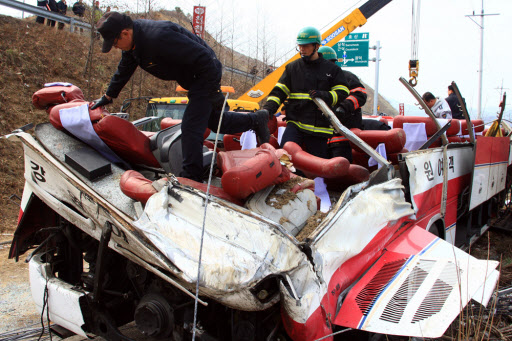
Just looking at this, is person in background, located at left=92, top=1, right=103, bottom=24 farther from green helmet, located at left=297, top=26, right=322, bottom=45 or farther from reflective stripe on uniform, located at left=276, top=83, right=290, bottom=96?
green helmet, located at left=297, top=26, right=322, bottom=45

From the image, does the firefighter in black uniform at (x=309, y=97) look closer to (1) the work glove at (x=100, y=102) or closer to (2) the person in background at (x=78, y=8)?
(1) the work glove at (x=100, y=102)

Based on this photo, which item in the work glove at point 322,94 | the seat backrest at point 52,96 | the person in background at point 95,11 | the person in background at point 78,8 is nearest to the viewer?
the seat backrest at point 52,96

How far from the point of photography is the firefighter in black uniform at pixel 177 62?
9.06ft

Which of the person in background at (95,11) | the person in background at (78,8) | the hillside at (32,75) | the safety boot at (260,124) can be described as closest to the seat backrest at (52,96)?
the safety boot at (260,124)

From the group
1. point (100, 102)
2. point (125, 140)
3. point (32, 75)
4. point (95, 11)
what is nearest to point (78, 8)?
point (95, 11)

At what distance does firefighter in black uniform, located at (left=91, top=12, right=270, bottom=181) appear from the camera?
2.76 m

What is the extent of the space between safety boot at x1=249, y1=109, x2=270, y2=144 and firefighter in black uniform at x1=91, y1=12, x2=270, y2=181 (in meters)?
0.45

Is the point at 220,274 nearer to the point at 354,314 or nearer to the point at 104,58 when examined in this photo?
the point at 354,314

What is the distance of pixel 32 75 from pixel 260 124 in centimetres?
1103

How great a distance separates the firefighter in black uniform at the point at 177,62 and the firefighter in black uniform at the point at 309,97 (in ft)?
3.51

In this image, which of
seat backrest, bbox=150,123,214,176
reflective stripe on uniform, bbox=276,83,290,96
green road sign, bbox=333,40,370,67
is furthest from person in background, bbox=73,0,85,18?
seat backrest, bbox=150,123,214,176

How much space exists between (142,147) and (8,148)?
301 inches

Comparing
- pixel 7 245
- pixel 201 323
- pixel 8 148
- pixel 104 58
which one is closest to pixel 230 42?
pixel 104 58

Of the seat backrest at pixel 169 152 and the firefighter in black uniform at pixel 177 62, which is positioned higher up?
the firefighter in black uniform at pixel 177 62
